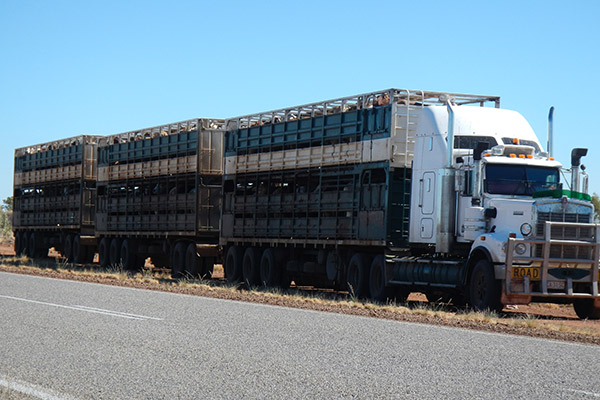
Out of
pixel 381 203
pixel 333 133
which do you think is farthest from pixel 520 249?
pixel 333 133

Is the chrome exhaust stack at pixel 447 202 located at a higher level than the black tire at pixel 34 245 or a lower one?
higher

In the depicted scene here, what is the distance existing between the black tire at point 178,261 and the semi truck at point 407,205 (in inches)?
123

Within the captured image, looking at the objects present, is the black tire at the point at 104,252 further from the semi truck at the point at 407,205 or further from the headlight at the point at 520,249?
the headlight at the point at 520,249

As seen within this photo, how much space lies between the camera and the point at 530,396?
26.6 feet

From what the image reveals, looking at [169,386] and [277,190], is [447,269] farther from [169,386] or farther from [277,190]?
[169,386]

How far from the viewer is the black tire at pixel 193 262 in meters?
29.7

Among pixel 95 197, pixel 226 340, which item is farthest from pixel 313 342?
pixel 95 197

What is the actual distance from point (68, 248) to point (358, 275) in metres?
20.7

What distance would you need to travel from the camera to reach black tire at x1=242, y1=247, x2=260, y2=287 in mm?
26594

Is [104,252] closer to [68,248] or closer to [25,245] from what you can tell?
[68,248]

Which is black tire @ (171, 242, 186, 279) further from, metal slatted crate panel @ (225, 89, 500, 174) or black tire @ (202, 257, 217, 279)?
metal slatted crate panel @ (225, 89, 500, 174)

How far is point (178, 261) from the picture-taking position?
3080 centimetres

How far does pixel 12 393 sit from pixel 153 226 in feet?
78.9

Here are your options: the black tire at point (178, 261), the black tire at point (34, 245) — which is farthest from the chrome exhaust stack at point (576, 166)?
the black tire at point (34, 245)
